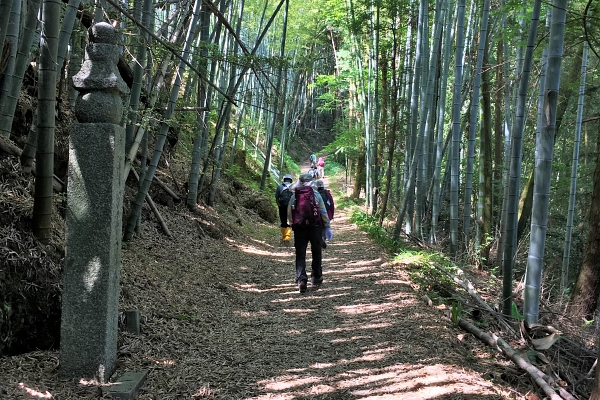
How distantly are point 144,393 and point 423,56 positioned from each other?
21.0ft

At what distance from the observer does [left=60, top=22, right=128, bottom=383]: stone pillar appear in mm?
2518

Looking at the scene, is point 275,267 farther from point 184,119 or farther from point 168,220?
point 184,119

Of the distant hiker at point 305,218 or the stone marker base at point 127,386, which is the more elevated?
the distant hiker at point 305,218

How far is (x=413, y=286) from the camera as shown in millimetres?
5238

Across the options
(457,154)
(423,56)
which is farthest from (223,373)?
(423,56)

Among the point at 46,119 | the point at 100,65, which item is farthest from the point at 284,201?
the point at 100,65

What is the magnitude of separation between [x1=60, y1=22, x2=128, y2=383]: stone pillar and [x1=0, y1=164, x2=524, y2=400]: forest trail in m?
0.19

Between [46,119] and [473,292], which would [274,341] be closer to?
[46,119]

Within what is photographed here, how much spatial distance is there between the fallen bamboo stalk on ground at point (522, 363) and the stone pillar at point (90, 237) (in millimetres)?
2693

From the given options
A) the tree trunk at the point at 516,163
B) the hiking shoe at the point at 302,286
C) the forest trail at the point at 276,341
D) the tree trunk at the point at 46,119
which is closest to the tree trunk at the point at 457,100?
the forest trail at the point at 276,341

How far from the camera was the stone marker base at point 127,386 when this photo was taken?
239cm

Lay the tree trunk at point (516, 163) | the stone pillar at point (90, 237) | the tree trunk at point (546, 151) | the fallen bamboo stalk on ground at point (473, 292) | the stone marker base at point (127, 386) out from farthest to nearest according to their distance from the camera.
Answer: the fallen bamboo stalk on ground at point (473, 292)
the tree trunk at point (516, 163)
the tree trunk at point (546, 151)
the stone pillar at point (90, 237)
the stone marker base at point (127, 386)

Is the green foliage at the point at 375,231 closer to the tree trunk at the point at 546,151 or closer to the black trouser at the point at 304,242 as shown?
the black trouser at the point at 304,242

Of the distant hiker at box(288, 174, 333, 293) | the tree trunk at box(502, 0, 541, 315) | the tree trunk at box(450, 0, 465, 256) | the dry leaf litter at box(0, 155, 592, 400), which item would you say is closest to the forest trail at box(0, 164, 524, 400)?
the dry leaf litter at box(0, 155, 592, 400)
